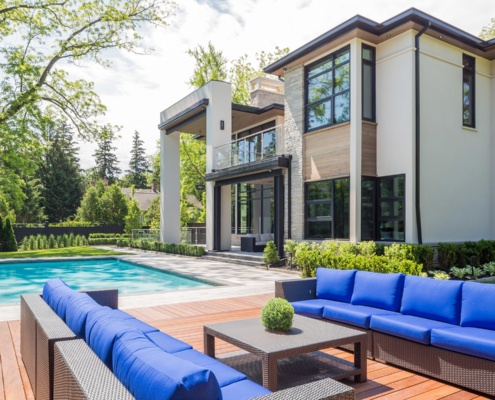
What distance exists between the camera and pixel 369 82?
Answer: 1173 centimetres

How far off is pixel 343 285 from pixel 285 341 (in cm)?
205

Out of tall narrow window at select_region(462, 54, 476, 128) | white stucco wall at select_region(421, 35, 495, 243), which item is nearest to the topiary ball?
white stucco wall at select_region(421, 35, 495, 243)

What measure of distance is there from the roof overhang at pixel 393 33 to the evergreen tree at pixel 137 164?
2318 inches

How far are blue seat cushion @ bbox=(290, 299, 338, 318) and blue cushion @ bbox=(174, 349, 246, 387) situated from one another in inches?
88.7

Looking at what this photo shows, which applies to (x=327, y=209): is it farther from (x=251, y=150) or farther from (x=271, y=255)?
(x=251, y=150)

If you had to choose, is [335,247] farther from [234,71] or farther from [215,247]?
[234,71]

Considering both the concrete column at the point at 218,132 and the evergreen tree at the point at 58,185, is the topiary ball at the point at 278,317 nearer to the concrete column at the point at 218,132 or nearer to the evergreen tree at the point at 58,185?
the concrete column at the point at 218,132

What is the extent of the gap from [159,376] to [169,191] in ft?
64.6

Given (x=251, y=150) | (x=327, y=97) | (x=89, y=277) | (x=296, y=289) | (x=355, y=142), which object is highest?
(x=327, y=97)

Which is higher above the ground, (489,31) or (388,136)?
Result: (489,31)

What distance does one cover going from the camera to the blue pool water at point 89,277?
11844 mm

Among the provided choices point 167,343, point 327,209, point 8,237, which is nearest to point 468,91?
point 327,209

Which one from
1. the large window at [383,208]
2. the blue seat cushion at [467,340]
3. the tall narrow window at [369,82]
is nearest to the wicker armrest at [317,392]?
the blue seat cushion at [467,340]

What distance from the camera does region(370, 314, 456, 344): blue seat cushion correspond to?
396 centimetres
